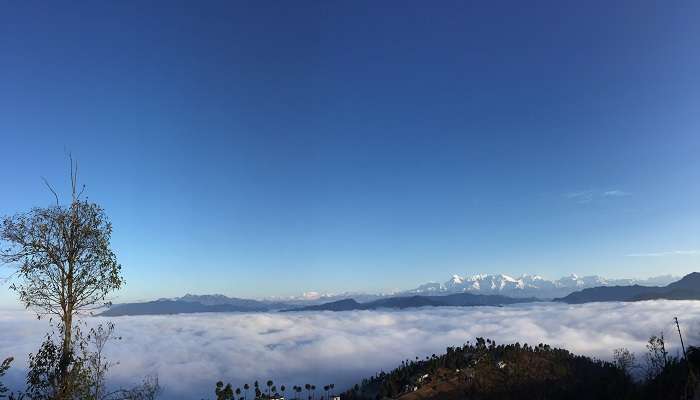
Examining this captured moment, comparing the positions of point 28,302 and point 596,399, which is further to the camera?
point 596,399

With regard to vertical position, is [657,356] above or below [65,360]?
below

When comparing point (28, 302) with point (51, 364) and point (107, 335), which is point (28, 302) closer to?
point (51, 364)

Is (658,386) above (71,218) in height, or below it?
below

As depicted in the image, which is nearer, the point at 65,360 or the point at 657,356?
the point at 65,360

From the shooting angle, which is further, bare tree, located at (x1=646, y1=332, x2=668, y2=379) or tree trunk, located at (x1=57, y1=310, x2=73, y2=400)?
bare tree, located at (x1=646, y1=332, x2=668, y2=379)

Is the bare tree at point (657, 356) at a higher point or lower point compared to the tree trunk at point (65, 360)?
lower

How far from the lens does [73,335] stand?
2567cm

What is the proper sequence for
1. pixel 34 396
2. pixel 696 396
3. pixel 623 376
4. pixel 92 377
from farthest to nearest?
pixel 623 376
pixel 696 396
pixel 92 377
pixel 34 396

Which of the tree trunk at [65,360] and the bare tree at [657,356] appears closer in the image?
the tree trunk at [65,360]

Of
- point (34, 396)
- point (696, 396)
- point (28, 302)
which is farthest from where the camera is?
point (696, 396)

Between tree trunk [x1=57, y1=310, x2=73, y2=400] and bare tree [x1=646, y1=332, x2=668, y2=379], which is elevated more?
tree trunk [x1=57, y1=310, x2=73, y2=400]

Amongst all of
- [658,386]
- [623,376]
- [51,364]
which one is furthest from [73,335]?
[623,376]

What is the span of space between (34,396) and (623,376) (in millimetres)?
227802

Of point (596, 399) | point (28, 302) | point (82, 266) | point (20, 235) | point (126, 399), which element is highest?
point (20, 235)
